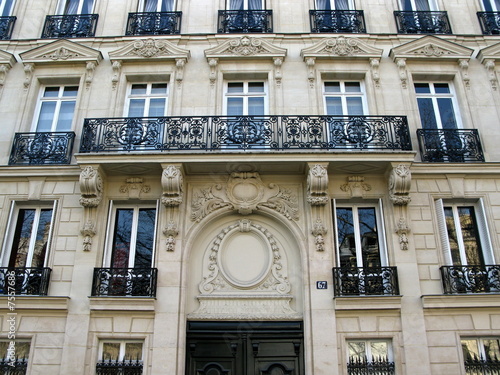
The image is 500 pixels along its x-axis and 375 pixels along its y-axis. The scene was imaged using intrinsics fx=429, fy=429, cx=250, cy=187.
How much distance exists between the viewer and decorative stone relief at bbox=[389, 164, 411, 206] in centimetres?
928

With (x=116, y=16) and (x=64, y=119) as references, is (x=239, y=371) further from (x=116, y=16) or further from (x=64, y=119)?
(x=116, y=16)

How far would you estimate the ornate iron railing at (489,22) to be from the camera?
11859 mm

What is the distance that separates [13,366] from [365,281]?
7391mm

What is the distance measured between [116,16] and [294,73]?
5.48 metres

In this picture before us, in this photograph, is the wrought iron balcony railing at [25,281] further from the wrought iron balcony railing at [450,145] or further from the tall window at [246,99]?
the wrought iron balcony railing at [450,145]

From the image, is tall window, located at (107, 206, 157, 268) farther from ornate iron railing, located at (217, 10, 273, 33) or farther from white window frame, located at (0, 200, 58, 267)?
ornate iron railing, located at (217, 10, 273, 33)

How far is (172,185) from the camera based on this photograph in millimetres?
9430

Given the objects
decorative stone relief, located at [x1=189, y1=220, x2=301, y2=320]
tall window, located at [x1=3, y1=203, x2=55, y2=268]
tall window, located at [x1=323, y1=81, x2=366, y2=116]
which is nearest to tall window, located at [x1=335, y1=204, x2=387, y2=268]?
decorative stone relief, located at [x1=189, y1=220, x2=301, y2=320]

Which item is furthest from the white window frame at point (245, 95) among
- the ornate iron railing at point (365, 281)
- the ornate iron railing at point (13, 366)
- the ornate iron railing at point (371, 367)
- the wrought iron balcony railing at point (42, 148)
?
the ornate iron railing at point (13, 366)

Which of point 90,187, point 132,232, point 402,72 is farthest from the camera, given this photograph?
point 402,72

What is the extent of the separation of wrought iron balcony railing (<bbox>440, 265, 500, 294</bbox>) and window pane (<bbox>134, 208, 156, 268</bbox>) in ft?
20.9

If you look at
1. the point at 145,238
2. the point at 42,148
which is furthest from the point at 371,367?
the point at 42,148

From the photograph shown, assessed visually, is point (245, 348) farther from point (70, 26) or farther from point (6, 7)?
point (6, 7)

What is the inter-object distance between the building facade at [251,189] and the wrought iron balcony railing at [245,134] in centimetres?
5
